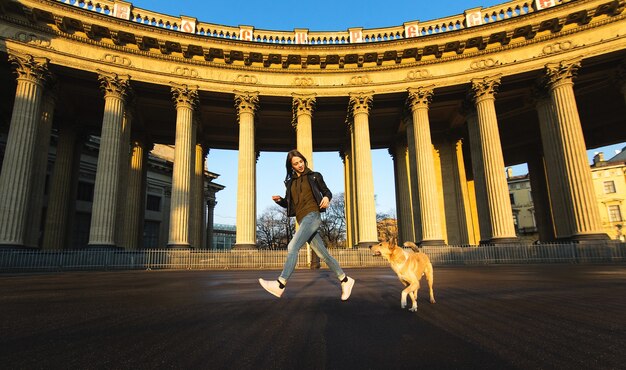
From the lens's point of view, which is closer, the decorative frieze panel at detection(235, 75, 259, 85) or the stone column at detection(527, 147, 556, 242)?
the decorative frieze panel at detection(235, 75, 259, 85)

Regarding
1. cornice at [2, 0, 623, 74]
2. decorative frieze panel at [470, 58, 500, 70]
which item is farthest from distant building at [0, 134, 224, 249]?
decorative frieze panel at [470, 58, 500, 70]

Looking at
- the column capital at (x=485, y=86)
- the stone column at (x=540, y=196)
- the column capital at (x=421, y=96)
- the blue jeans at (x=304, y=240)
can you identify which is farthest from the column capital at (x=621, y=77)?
the blue jeans at (x=304, y=240)

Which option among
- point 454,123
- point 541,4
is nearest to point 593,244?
point 454,123

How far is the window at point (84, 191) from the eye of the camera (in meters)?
30.8

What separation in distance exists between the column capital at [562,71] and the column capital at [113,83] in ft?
78.3

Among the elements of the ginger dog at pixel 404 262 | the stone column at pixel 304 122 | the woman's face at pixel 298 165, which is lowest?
the ginger dog at pixel 404 262

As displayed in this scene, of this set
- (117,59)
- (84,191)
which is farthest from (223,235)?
(117,59)

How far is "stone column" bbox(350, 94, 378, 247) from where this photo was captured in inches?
765

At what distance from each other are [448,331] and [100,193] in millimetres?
18757

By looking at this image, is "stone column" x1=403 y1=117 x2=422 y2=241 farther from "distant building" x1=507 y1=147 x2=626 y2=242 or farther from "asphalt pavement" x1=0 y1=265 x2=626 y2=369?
"distant building" x1=507 y1=147 x2=626 y2=242

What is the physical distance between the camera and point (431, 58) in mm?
21141

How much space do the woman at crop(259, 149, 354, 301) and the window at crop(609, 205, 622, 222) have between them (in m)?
65.7

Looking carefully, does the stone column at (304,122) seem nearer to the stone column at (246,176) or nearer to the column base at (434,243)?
the stone column at (246,176)

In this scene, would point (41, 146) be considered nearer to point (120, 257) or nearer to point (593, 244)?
point (120, 257)
